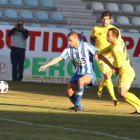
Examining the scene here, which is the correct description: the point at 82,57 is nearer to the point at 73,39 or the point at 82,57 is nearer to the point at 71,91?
the point at 73,39

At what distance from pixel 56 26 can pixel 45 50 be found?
3773mm

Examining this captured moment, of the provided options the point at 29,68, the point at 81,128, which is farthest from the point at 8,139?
the point at 29,68

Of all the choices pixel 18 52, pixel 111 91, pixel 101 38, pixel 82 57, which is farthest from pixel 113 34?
pixel 18 52

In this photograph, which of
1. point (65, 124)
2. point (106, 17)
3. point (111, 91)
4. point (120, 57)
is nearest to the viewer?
point (65, 124)

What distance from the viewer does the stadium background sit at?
18.0 meters

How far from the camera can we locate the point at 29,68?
18.0 m

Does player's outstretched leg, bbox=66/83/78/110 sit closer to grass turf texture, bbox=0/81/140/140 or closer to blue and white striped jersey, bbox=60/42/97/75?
blue and white striped jersey, bbox=60/42/97/75

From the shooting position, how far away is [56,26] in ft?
71.7

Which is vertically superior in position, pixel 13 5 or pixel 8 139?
pixel 13 5

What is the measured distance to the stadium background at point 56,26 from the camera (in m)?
18.0

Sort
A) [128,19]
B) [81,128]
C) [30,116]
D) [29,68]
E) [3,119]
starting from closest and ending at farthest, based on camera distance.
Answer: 1. [81,128]
2. [3,119]
3. [30,116]
4. [29,68]
5. [128,19]

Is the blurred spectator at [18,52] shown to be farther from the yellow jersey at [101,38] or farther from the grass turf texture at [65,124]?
the grass turf texture at [65,124]

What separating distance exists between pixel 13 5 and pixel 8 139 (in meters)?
17.7

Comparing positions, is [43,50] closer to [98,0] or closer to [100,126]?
[98,0]
